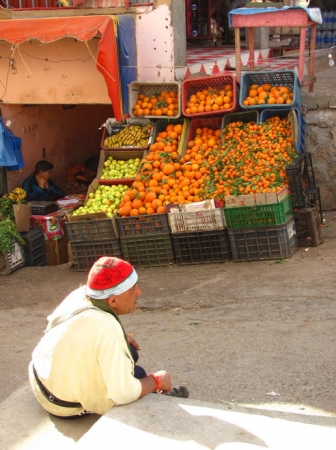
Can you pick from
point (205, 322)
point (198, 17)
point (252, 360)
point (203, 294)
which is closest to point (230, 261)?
point (203, 294)

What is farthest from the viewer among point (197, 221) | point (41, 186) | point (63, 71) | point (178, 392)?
point (41, 186)

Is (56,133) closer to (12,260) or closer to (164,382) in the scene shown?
(12,260)

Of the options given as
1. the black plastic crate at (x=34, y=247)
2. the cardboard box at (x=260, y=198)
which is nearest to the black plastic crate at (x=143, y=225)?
the cardboard box at (x=260, y=198)

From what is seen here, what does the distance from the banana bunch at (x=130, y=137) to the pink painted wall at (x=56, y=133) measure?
1.72m

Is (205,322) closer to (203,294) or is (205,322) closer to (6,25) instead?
(203,294)

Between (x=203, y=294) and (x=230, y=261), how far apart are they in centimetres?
104

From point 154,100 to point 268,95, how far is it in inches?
57.4

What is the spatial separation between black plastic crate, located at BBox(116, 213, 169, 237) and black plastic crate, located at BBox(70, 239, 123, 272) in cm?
20

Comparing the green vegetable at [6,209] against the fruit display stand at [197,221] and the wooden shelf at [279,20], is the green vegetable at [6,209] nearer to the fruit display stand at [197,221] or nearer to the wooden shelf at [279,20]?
the fruit display stand at [197,221]

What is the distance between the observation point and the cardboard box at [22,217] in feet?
29.6

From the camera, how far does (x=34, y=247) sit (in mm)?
Answer: 9242

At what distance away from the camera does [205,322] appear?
20.5ft

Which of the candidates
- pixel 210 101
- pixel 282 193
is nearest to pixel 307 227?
pixel 282 193

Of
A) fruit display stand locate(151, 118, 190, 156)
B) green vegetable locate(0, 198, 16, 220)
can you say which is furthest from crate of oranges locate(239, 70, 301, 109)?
green vegetable locate(0, 198, 16, 220)
